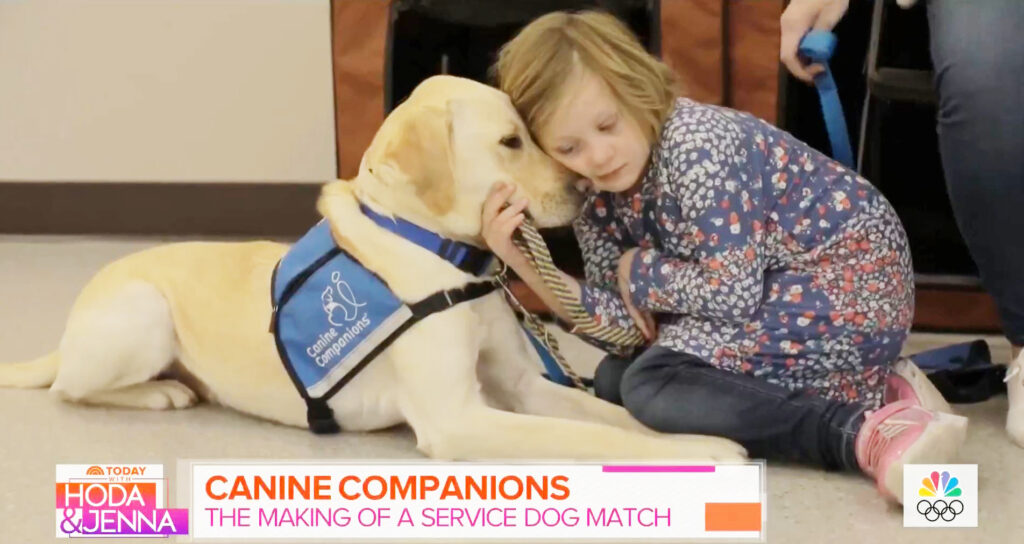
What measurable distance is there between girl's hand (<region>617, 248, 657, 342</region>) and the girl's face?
0.40 feet

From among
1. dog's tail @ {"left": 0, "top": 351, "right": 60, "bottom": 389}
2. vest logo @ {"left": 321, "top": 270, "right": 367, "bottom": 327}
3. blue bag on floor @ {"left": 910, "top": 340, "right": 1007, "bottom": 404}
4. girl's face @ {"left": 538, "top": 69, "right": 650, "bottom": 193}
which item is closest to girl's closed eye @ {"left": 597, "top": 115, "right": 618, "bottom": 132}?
girl's face @ {"left": 538, "top": 69, "right": 650, "bottom": 193}

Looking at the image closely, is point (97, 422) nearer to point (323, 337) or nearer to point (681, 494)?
point (323, 337)

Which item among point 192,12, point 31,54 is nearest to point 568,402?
point 192,12

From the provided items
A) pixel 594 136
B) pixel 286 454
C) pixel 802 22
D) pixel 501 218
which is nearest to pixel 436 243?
pixel 501 218

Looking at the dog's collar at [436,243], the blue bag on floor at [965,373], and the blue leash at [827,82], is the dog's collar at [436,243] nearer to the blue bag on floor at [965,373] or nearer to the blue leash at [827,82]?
the blue leash at [827,82]

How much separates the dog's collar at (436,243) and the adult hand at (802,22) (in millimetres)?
507

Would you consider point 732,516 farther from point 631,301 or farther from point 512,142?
point 512,142

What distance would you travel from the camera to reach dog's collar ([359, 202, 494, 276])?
1.29 m

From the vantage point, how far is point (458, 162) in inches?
49.5

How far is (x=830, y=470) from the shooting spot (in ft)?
→ 4.09

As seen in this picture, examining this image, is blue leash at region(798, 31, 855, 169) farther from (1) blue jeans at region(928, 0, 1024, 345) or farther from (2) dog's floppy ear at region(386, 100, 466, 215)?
(2) dog's floppy ear at region(386, 100, 466, 215)

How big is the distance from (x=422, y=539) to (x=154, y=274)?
0.64 metres

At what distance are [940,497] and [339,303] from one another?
2.46 ft

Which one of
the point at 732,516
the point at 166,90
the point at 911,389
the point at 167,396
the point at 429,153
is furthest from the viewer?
the point at 166,90
